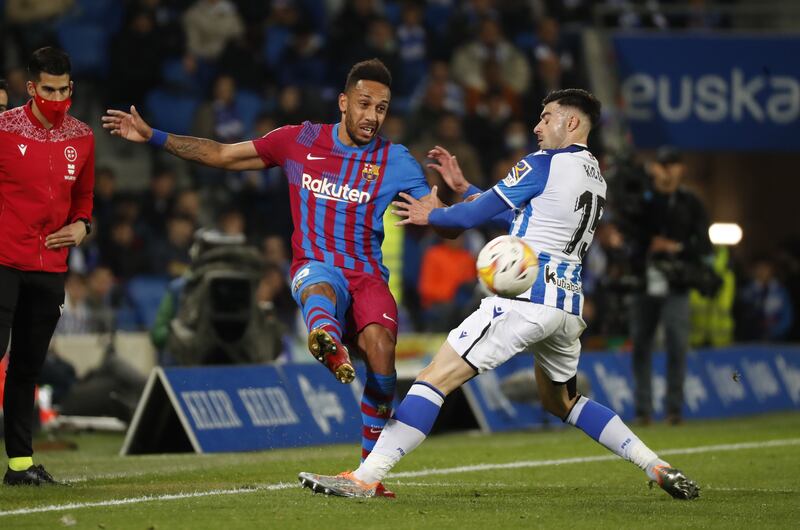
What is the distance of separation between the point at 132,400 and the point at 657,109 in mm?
11183

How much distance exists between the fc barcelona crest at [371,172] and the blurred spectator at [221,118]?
959 cm

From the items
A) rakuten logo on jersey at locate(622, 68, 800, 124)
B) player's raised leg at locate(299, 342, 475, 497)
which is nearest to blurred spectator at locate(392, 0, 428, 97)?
rakuten logo on jersey at locate(622, 68, 800, 124)

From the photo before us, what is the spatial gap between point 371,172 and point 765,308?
46.0 feet

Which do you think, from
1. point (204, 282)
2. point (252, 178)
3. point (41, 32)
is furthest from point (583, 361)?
point (41, 32)

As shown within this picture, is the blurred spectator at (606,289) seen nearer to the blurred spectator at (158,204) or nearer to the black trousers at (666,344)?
the black trousers at (666,344)

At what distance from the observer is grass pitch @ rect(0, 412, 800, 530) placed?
747cm

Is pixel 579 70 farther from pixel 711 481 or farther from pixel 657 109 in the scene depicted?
pixel 711 481

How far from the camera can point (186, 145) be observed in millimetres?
8812

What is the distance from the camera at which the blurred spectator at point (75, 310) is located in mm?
15937

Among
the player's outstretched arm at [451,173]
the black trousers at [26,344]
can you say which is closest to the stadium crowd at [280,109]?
the player's outstretched arm at [451,173]

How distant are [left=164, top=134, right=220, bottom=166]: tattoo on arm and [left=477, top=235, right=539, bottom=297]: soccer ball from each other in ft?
6.23

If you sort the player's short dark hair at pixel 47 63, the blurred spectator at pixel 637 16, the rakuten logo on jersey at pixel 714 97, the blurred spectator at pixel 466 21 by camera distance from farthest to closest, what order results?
the blurred spectator at pixel 637 16 < the rakuten logo on jersey at pixel 714 97 < the blurred spectator at pixel 466 21 < the player's short dark hair at pixel 47 63

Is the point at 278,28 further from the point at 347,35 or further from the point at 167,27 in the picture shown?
the point at 167,27

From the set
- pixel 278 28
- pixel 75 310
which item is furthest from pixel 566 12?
pixel 75 310
